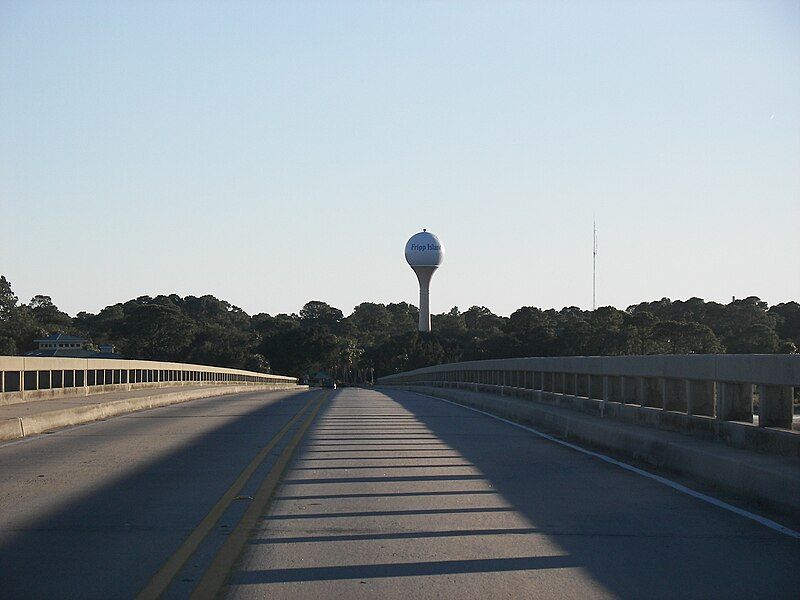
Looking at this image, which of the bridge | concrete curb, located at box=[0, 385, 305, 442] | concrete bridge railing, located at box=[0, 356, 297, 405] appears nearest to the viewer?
the bridge

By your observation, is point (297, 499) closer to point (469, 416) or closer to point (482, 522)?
point (482, 522)

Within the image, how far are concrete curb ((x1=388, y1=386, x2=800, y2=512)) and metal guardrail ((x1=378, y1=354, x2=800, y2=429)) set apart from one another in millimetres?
584

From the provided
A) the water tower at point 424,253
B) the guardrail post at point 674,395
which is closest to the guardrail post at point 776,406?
the guardrail post at point 674,395

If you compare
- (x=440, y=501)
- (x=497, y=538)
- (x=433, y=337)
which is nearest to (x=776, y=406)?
(x=440, y=501)

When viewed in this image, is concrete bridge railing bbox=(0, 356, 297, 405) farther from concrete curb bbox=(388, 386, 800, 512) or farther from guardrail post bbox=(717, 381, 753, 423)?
guardrail post bbox=(717, 381, 753, 423)

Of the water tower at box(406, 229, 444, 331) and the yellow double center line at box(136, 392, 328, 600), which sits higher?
the water tower at box(406, 229, 444, 331)

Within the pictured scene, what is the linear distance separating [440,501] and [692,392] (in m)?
5.63

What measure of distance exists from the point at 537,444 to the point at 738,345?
67.5 meters

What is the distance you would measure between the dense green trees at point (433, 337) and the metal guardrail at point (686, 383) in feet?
122

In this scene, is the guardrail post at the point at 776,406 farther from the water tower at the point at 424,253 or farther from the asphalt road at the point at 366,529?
the water tower at the point at 424,253

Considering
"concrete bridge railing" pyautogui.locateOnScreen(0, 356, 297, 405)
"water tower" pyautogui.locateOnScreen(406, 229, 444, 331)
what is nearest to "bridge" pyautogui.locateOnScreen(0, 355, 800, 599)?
"concrete bridge railing" pyautogui.locateOnScreen(0, 356, 297, 405)

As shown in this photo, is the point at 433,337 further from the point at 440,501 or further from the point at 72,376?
the point at 440,501

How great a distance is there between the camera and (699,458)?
525 inches

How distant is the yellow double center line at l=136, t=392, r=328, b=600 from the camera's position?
304 inches
